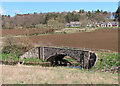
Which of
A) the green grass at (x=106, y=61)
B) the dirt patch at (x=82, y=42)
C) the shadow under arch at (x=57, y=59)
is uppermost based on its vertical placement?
the dirt patch at (x=82, y=42)

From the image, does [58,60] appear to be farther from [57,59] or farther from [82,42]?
[82,42]

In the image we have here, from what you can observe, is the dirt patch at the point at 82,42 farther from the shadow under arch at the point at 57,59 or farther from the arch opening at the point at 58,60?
the shadow under arch at the point at 57,59

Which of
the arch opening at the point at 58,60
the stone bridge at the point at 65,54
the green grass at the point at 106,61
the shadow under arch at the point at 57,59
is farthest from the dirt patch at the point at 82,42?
the stone bridge at the point at 65,54

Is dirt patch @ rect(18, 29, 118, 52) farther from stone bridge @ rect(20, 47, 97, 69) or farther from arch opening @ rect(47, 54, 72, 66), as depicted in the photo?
stone bridge @ rect(20, 47, 97, 69)

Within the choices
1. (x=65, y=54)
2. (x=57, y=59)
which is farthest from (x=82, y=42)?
(x=65, y=54)

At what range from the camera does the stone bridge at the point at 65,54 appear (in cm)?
2967

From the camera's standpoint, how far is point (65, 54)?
33.2 metres

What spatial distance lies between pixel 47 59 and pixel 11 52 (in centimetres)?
944

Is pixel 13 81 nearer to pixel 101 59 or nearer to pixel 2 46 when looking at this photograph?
pixel 101 59

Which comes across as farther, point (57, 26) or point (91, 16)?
point (91, 16)

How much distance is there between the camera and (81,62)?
30.9 meters

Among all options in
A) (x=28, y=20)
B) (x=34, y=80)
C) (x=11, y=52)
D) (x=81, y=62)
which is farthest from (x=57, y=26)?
(x=34, y=80)

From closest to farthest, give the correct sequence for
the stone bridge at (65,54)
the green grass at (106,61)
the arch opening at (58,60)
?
the green grass at (106,61) → the stone bridge at (65,54) → the arch opening at (58,60)

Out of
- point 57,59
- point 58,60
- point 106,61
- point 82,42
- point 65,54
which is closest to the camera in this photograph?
point 106,61
